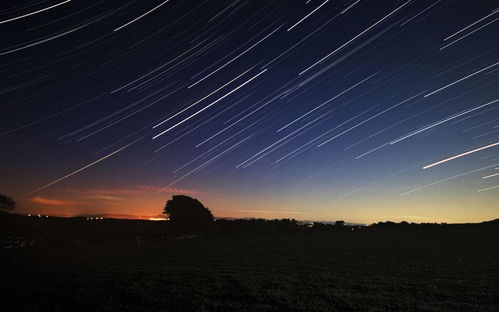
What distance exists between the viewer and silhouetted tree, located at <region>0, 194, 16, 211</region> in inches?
2544

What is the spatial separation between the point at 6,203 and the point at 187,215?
35.3 m

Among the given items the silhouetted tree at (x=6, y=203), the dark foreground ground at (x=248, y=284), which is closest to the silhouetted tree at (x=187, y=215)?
the silhouetted tree at (x=6, y=203)

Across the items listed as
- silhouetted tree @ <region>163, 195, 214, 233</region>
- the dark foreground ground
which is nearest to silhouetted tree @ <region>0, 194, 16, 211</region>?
silhouetted tree @ <region>163, 195, 214, 233</region>

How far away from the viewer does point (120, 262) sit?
2742cm

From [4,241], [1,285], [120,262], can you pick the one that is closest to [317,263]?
[120,262]

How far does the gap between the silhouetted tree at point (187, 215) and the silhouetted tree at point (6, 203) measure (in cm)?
2944

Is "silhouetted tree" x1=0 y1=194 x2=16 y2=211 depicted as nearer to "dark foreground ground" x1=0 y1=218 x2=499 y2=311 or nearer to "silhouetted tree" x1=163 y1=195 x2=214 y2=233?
"silhouetted tree" x1=163 y1=195 x2=214 y2=233

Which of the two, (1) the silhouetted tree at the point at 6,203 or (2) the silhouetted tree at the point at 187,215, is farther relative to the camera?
(2) the silhouetted tree at the point at 187,215

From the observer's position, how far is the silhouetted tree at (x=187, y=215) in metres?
75.2

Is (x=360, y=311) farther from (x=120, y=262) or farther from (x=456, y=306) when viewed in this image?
(x=120, y=262)

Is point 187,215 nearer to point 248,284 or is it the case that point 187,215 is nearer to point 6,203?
point 6,203

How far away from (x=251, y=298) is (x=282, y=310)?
2.25 metres

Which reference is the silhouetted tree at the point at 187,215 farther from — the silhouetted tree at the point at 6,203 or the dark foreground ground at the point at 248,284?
the dark foreground ground at the point at 248,284

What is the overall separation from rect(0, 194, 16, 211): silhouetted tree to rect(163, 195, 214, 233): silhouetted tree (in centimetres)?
2944
